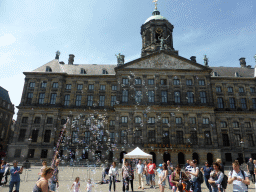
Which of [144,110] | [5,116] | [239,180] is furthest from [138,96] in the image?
[5,116]

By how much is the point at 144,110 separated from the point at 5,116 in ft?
140

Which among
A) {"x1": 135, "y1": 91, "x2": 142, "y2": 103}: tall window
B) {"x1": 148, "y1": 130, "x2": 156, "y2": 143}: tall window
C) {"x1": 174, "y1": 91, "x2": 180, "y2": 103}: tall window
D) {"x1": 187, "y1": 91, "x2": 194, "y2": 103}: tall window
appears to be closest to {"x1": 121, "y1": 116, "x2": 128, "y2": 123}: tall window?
{"x1": 135, "y1": 91, "x2": 142, "y2": 103}: tall window

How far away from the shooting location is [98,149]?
121 feet

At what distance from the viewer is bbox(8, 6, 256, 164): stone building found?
33406 millimetres

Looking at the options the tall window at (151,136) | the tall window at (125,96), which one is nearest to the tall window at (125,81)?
the tall window at (125,96)

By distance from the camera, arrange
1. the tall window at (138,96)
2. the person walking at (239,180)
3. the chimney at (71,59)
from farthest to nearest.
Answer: the chimney at (71,59)
the tall window at (138,96)
the person walking at (239,180)

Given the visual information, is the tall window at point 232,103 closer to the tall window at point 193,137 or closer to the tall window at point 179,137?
the tall window at point 193,137

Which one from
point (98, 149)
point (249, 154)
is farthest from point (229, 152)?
point (98, 149)

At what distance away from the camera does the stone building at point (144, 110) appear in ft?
110

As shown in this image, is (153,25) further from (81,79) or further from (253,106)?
(253,106)

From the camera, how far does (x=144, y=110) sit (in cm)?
3441

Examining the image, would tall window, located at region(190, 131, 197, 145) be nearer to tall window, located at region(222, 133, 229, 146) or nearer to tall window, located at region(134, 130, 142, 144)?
tall window, located at region(222, 133, 229, 146)

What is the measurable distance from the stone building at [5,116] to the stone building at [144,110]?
671 inches

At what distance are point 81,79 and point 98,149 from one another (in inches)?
652
